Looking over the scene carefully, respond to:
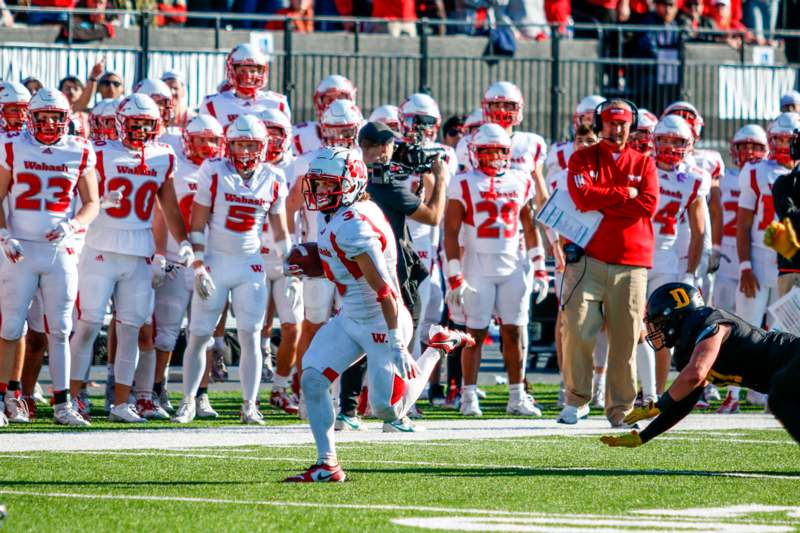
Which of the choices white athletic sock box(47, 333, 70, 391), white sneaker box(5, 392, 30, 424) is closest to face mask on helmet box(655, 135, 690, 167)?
white athletic sock box(47, 333, 70, 391)

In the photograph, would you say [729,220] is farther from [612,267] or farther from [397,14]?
[397,14]

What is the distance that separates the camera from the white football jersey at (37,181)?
10.6m

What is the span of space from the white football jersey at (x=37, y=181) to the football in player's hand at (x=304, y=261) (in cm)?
306

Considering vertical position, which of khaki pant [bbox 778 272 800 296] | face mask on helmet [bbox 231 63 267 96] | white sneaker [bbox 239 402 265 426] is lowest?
white sneaker [bbox 239 402 265 426]

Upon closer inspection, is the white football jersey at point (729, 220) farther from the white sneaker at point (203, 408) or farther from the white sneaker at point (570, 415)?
the white sneaker at point (203, 408)

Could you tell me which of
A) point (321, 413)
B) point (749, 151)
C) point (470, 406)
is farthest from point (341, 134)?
point (321, 413)

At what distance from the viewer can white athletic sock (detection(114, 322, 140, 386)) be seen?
11.0 metres

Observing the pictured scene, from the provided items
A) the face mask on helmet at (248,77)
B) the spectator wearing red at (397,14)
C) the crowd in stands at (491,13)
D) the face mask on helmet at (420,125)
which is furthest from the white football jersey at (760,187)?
the spectator wearing red at (397,14)

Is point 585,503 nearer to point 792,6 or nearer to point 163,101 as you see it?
point 163,101

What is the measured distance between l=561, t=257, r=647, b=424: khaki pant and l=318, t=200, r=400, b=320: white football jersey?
2.69 m

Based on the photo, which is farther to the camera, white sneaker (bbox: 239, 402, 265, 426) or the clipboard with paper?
white sneaker (bbox: 239, 402, 265, 426)

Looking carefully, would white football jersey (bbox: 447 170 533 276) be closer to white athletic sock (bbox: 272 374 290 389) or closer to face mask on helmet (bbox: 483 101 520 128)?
face mask on helmet (bbox: 483 101 520 128)

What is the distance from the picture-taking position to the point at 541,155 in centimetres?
1300

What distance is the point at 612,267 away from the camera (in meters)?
10.4
